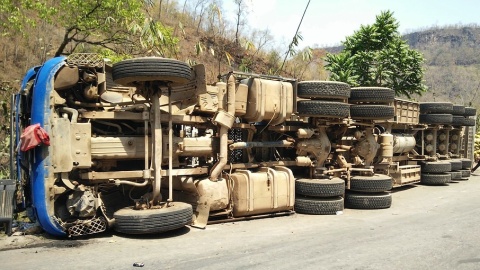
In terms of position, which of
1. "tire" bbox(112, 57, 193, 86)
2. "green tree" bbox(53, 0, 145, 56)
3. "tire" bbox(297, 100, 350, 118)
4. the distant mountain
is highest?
the distant mountain

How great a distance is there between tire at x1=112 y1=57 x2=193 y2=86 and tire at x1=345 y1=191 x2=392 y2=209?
4.48 metres

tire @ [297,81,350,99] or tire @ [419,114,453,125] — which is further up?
tire @ [297,81,350,99]

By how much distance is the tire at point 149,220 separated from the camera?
18.6 feet

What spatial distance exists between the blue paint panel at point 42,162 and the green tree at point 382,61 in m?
17.7

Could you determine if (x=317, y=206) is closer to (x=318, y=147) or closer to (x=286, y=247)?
(x=318, y=147)

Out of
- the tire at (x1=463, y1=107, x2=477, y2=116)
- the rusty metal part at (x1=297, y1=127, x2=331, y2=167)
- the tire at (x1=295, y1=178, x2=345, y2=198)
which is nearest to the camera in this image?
the tire at (x1=295, y1=178, x2=345, y2=198)

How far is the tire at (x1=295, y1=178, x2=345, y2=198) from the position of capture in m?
7.88

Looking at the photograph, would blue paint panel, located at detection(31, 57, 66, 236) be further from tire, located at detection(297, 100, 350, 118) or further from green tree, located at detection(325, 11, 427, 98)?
green tree, located at detection(325, 11, 427, 98)

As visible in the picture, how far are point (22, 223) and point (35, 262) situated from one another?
5.90ft

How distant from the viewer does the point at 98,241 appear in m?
5.67

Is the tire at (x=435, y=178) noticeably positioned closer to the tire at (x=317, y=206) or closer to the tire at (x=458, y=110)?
the tire at (x=458, y=110)

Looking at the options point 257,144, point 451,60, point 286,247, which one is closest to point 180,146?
point 257,144

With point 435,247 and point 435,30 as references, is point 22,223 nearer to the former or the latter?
point 435,247

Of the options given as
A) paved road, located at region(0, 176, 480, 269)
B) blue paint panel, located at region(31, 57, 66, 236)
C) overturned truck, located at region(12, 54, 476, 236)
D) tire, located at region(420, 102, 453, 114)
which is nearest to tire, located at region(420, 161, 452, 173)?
tire, located at region(420, 102, 453, 114)
